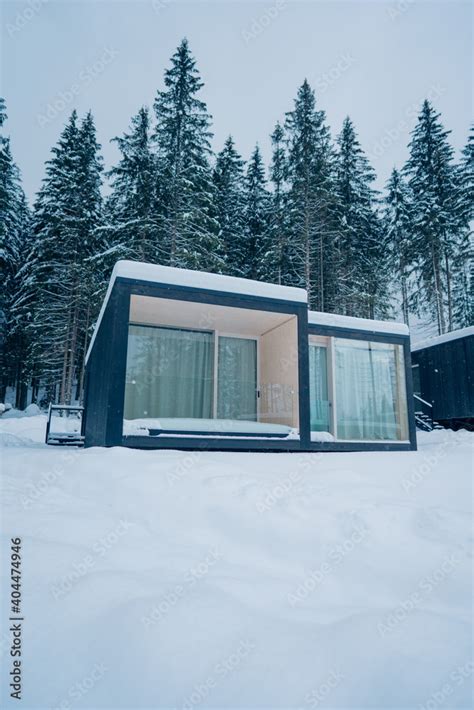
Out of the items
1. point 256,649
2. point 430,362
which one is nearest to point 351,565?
point 256,649

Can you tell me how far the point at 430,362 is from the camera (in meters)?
13.9

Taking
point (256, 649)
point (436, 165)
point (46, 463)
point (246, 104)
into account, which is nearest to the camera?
point (256, 649)

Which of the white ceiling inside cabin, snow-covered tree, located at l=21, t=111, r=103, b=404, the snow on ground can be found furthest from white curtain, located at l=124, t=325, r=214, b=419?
snow-covered tree, located at l=21, t=111, r=103, b=404

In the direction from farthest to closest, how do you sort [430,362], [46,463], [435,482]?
1. [430,362]
2. [46,463]
3. [435,482]

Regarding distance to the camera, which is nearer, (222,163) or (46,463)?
(46,463)

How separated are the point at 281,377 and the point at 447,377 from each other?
297 inches

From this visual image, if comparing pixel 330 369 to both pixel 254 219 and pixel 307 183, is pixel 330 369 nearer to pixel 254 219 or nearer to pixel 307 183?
pixel 307 183

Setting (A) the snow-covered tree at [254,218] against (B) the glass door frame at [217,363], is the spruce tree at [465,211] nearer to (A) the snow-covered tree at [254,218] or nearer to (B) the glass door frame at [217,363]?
(A) the snow-covered tree at [254,218]

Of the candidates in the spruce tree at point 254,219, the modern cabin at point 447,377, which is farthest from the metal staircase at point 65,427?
the modern cabin at point 447,377

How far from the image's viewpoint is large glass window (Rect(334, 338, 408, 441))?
26.8 ft

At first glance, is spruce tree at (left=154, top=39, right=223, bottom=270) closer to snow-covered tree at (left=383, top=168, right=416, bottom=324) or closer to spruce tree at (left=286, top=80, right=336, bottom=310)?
spruce tree at (left=286, top=80, right=336, bottom=310)

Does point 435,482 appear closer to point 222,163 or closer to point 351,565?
point 351,565

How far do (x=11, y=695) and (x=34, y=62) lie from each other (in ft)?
283

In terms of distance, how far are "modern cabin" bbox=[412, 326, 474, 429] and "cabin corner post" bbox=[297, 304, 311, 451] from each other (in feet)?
23.8
